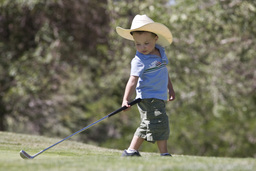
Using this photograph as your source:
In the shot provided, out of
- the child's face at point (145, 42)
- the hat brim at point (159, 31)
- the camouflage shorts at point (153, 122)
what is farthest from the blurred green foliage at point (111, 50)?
the camouflage shorts at point (153, 122)

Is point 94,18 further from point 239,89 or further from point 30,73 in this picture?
point 239,89

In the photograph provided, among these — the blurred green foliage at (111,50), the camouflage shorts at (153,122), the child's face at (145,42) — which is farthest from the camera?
the blurred green foliage at (111,50)

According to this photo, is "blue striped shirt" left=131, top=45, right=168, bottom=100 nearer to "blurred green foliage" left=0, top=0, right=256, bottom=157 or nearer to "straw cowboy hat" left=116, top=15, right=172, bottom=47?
"straw cowboy hat" left=116, top=15, right=172, bottom=47

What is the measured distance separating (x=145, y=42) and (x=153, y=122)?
93 centimetres

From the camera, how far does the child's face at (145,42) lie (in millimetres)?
5902

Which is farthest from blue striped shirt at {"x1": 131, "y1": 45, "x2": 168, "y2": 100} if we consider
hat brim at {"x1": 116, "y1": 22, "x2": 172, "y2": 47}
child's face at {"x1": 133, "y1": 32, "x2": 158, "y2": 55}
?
hat brim at {"x1": 116, "y1": 22, "x2": 172, "y2": 47}

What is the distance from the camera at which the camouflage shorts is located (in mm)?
5789

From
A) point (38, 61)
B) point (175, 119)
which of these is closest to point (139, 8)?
point (38, 61)

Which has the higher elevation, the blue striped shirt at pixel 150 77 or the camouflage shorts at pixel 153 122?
the blue striped shirt at pixel 150 77

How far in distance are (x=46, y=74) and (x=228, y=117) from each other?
12.5 meters

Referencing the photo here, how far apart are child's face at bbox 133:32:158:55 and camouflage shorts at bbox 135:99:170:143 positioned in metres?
0.58

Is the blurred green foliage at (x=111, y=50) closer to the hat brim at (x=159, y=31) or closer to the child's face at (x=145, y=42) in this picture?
the hat brim at (x=159, y=31)

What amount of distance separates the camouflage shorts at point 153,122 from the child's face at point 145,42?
1.89ft

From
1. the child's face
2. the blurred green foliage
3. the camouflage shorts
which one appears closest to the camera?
the camouflage shorts
